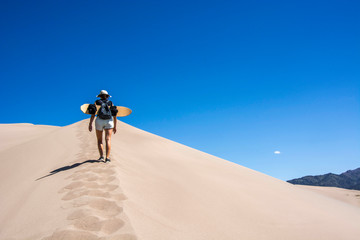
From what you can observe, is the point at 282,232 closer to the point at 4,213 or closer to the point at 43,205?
the point at 43,205

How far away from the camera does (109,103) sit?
4238 millimetres

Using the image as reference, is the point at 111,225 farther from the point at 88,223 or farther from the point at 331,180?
the point at 331,180

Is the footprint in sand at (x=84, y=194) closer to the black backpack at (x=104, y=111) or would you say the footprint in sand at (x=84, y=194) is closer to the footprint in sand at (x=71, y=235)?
the footprint in sand at (x=71, y=235)

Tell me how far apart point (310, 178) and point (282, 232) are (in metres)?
54.0


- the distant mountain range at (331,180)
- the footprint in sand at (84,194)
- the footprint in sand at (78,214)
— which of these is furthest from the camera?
the distant mountain range at (331,180)

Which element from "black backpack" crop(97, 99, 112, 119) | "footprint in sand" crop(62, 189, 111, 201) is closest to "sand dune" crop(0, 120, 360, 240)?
"footprint in sand" crop(62, 189, 111, 201)

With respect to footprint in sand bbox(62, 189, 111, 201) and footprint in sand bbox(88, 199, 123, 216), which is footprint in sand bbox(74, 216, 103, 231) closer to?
footprint in sand bbox(88, 199, 123, 216)

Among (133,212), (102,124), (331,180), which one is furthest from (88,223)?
(331,180)

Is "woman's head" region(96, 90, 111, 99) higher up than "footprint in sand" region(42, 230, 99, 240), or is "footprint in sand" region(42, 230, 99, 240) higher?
"woman's head" region(96, 90, 111, 99)

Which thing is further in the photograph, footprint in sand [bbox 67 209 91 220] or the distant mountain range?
the distant mountain range

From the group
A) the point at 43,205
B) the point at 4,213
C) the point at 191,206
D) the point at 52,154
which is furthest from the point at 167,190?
the point at 52,154

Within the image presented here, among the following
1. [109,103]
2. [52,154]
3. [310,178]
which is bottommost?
[310,178]

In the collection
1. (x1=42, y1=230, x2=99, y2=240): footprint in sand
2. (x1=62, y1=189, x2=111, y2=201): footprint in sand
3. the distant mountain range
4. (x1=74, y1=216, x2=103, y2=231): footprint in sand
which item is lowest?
the distant mountain range

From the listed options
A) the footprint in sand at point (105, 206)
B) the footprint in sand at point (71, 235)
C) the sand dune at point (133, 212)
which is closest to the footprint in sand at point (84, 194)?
the sand dune at point (133, 212)
